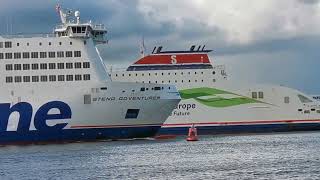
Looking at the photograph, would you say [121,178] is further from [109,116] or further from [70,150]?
[109,116]

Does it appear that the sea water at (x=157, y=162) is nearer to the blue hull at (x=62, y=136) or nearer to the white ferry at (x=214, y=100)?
the blue hull at (x=62, y=136)

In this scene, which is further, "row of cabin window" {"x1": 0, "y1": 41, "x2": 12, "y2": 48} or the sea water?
"row of cabin window" {"x1": 0, "y1": 41, "x2": 12, "y2": 48}

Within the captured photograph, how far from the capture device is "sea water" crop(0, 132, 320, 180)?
34.2 metres

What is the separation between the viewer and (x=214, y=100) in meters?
83.8

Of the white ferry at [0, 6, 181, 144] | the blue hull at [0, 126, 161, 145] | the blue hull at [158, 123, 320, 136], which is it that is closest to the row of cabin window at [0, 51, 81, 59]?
the white ferry at [0, 6, 181, 144]

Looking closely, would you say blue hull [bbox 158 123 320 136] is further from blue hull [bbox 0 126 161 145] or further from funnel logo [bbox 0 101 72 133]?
funnel logo [bbox 0 101 72 133]

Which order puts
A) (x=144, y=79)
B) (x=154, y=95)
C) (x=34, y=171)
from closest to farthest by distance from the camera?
(x=34, y=171) → (x=154, y=95) → (x=144, y=79)

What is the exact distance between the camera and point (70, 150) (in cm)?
5128

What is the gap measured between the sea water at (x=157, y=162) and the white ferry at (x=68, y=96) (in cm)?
354

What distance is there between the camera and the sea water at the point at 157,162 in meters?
34.2

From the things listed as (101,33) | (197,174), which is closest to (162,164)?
(197,174)

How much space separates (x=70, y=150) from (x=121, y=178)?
18247 millimetres

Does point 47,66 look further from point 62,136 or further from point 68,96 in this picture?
point 62,136

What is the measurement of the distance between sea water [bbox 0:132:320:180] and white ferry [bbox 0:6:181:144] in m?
3.54
